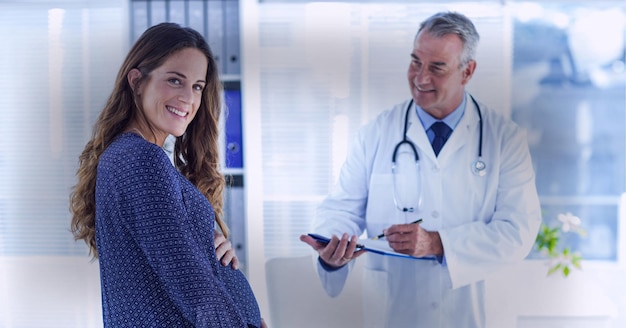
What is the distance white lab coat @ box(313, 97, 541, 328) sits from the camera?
198 cm

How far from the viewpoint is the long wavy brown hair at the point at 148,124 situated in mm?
1489

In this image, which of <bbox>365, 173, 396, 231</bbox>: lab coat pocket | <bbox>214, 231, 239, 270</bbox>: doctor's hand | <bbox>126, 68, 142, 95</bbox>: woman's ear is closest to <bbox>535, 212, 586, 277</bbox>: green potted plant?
<bbox>365, 173, 396, 231</bbox>: lab coat pocket

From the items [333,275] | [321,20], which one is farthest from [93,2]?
[333,275]

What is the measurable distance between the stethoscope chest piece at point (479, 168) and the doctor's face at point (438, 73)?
0.64 ft

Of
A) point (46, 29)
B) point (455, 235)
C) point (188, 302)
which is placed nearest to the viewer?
point (188, 302)

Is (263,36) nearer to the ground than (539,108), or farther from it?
farther from it

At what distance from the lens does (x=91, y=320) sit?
215 centimetres

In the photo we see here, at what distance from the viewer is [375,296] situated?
6.70ft

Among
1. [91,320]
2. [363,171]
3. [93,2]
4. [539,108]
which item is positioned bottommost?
[91,320]

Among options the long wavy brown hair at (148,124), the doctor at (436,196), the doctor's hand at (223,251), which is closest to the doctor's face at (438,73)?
the doctor at (436,196)

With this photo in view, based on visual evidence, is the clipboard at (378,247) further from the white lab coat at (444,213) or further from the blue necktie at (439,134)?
the blue necktie at (439,134)

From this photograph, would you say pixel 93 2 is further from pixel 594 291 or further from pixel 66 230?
pixel 594 291

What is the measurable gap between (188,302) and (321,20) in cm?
115

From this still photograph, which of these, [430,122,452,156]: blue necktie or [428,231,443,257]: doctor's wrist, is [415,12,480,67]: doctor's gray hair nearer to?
[430,122,452,156]: blue necktie
